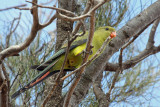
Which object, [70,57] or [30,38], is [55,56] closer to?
[70,57]

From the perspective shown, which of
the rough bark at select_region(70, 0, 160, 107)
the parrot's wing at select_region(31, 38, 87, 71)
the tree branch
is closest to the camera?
the tree branch

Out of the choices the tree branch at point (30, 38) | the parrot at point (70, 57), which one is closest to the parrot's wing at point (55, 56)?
the parrot at point (70, 57)

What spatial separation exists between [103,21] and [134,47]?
43cm

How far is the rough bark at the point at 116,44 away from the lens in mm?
1658

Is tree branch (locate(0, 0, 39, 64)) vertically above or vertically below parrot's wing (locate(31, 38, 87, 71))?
below

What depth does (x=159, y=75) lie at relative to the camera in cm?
246

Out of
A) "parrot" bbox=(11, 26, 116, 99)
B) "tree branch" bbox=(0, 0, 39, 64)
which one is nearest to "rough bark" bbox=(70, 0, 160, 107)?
"parrot" bbox=(11, 26, 116, 99)

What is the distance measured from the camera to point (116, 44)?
5.91ft

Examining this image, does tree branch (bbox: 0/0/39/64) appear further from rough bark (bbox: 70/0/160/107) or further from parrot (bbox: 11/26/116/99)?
rough bark (bbox: 70/0/160/107)

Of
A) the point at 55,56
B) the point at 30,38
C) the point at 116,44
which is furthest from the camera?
the point at 116,44

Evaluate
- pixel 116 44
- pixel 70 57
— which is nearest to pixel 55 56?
pixel 70 57

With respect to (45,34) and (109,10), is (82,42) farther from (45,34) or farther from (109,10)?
(109,10)

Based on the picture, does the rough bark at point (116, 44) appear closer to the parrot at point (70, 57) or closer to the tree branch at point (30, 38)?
the parrot at point (70, 57)

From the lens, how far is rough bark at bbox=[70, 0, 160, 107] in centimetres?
166
